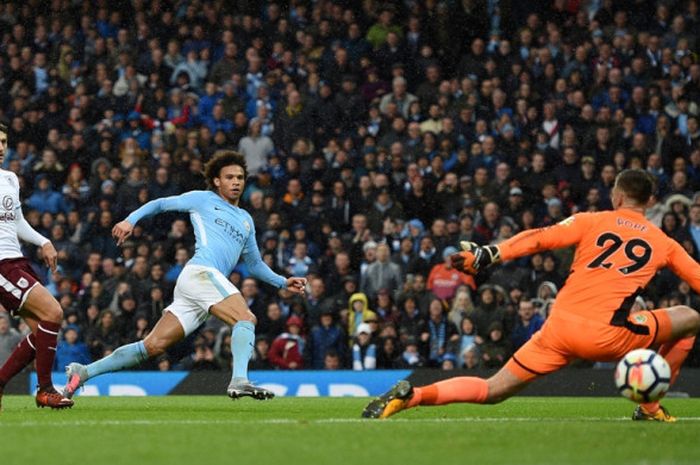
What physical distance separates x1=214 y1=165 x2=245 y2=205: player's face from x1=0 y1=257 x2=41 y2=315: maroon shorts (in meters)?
1.97

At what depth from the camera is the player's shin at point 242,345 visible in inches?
428

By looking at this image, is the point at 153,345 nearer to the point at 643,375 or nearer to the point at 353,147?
the point at 643,375

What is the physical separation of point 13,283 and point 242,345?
1.89 m

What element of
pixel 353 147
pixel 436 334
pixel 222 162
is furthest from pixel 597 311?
pixel 353 147

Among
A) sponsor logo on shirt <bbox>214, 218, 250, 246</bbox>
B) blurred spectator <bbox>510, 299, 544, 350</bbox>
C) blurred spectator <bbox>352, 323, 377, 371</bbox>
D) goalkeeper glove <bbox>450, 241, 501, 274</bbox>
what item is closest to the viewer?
goalkeeper glove <bbox>450, 241, 501, 274</bbox>

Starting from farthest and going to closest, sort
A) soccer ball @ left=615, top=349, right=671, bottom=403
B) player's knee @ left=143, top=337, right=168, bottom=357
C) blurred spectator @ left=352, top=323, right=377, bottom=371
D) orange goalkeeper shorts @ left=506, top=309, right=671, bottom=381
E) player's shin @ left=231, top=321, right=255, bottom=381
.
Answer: blurred spectator @ left=352, top=323, right=377, bottom=371
player's knee @ left=143, top=337, right=168, bottom=357
player's shin @ left=231, top=321, right=255, bottom=381
orange goalkeeper shorts @ left=506, top=309, right=671, bottom=381
soccer ball @ left=615, top=349, right=671, bottom=403

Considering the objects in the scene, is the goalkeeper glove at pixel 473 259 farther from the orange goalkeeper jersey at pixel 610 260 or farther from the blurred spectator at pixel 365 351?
the blurred spectator at pixel 365 351

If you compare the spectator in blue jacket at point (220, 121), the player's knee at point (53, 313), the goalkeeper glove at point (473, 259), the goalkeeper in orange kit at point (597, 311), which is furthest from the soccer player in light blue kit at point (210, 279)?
the spectator in blue jacket at point (220, 121)

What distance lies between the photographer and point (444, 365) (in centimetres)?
1775

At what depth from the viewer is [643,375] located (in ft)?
28.8

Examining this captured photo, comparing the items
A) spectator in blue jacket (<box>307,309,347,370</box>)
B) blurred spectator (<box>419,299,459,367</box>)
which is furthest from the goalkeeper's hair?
spectator in blue jacket (<box>307,309,347,370</box>)

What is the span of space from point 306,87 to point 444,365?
7.12 metres

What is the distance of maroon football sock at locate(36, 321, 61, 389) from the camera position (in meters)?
10.8

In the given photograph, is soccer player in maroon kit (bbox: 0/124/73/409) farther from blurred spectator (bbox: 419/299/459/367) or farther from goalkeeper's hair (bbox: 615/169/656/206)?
blurred spectator (bbox: 419/299/459/367)
